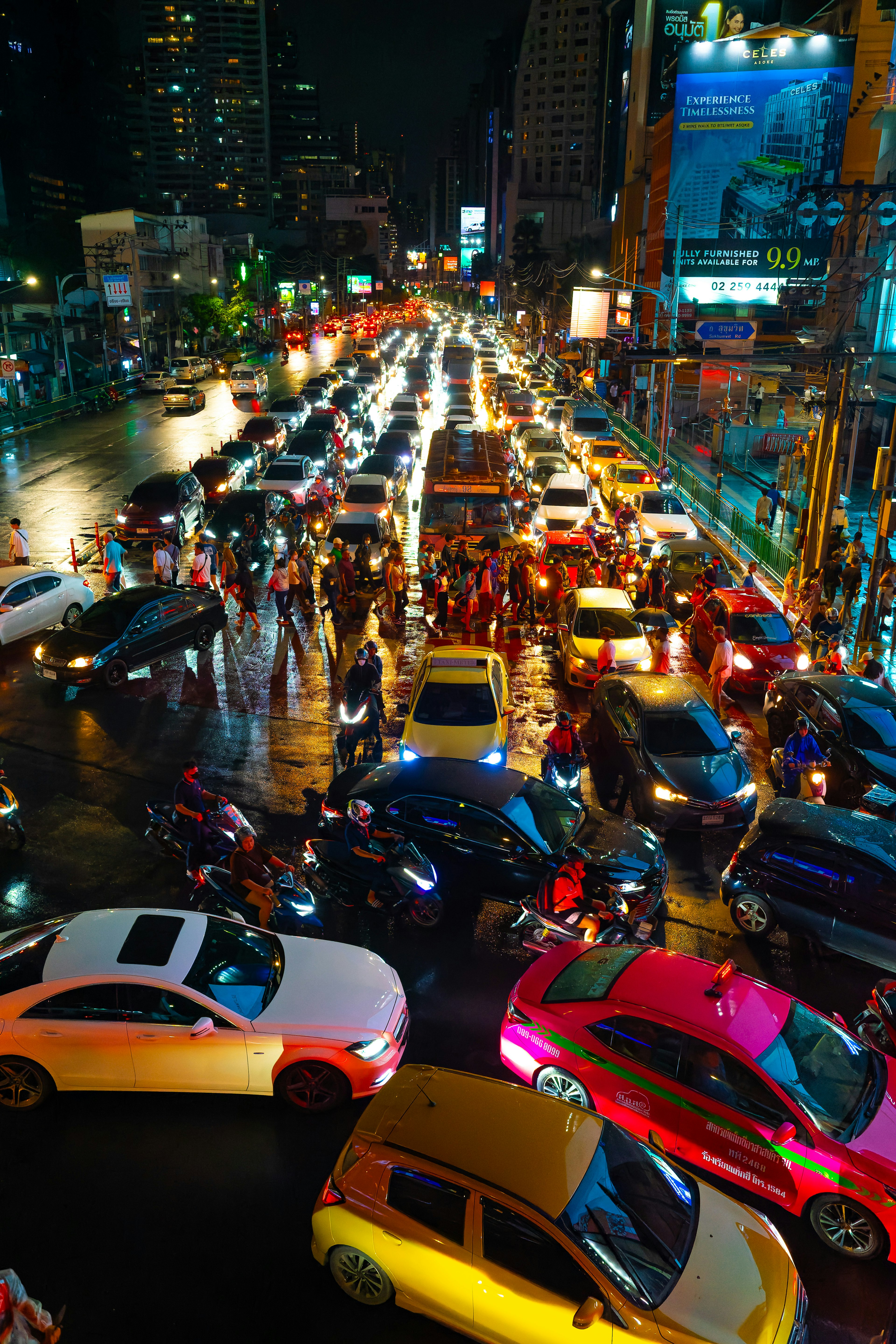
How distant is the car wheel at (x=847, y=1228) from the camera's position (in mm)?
5703

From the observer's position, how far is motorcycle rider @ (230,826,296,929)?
8.79 m

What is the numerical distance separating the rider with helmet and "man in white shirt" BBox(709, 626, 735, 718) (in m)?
6.79

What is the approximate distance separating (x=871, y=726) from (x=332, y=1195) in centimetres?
911

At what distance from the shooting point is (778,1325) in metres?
4.69

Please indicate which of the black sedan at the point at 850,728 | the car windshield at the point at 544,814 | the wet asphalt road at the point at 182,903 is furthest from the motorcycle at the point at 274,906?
the black sedan at the point at 850,728

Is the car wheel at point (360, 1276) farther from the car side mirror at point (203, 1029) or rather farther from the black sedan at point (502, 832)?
the black sedan at point (502, 832)

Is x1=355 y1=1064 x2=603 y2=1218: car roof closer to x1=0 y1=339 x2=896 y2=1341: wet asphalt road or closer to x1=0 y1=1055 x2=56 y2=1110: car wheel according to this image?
x1=0 y1=339 x2=896 y2=1341: wet asphalt road

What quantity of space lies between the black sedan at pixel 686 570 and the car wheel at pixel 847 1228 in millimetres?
14244

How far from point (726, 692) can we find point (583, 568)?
15.4 feet

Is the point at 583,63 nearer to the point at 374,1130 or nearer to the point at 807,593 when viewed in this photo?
the point at 807,593

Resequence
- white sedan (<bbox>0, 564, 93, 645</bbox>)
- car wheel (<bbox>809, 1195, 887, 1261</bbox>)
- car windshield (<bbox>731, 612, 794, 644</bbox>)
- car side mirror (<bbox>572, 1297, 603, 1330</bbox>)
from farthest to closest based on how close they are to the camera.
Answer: white sedan (<bbox>0, 564, 93, 645</bbox>) → car windshield (<bbox>731, 612, 794, 644</bbox>) → car wheel (<bbox>809, 1195, 887, 1261</bbox>) → car side mirror (<bbox>572, 1297, 603, 1330</bbox>)

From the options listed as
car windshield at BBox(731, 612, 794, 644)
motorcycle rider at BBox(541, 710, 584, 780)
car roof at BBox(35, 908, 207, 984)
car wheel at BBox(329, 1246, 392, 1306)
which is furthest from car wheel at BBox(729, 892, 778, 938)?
car windshield at BBox(731, 612, 794, 644)

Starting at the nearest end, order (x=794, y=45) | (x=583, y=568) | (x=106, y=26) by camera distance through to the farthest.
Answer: (x=583, y=568) < (x=794, y=45) < (x=106, y=26)

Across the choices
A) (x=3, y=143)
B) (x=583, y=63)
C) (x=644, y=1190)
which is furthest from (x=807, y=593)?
(x=583, y=63)
